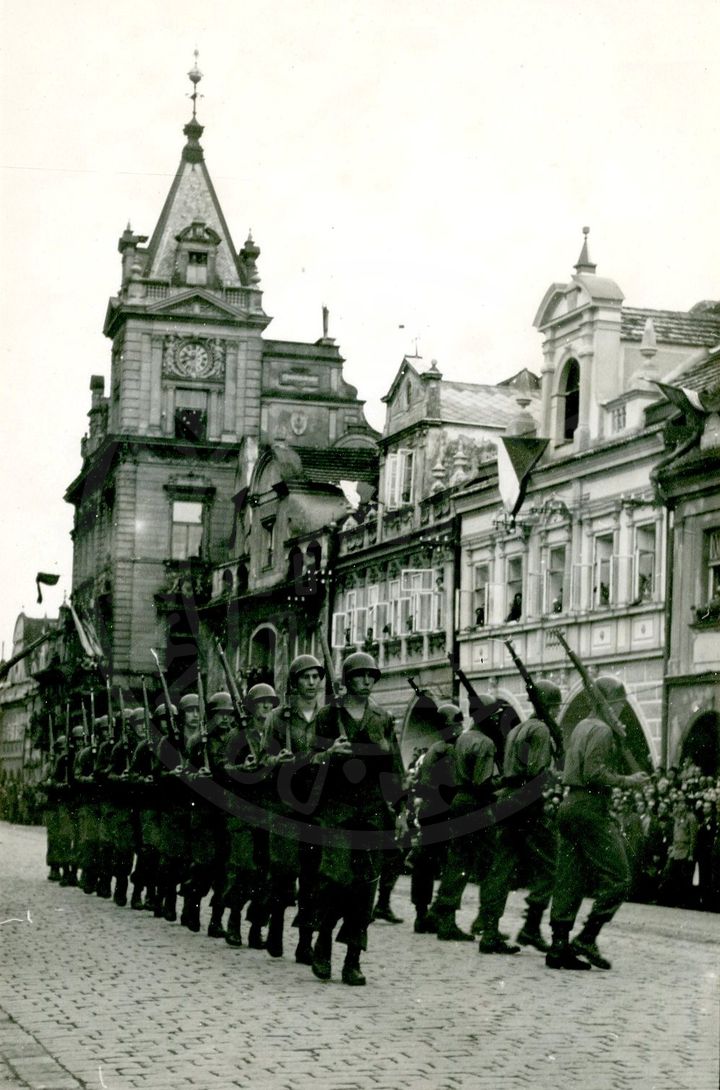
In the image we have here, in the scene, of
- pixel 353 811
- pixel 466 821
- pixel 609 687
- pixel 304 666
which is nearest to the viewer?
pixel 353 811

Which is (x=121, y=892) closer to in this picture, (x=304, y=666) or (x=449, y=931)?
(x=449, y=931)

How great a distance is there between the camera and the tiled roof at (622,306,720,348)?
38.7 metres

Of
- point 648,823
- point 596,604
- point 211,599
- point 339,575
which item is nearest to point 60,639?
point 211,599

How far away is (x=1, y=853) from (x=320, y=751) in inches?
1106

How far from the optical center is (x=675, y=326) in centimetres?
3925

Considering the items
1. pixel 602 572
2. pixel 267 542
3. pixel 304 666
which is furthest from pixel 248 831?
pixel 267 542

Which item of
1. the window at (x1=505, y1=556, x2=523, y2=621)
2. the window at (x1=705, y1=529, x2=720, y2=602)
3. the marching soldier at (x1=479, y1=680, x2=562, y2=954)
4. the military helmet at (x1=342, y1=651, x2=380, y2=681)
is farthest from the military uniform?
the window at (x1=505, y1=556, x2=523, y2=621)

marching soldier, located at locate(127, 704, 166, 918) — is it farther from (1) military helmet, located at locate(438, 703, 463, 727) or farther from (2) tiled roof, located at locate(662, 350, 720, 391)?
(2) tiled roof, located at locate(662, 350, 720, 391)

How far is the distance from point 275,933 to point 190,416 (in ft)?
185

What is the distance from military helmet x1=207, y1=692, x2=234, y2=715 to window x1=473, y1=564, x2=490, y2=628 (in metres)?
25.1

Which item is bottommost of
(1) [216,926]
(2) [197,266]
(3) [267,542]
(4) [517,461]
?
(1) [216,926]

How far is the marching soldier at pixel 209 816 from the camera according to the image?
56.7 ft

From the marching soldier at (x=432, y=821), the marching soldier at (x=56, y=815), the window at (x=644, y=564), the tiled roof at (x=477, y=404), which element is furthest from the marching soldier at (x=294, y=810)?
the tiled roof at (x=477, y=404)

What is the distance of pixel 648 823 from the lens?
2566 centimetres
